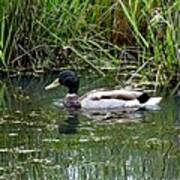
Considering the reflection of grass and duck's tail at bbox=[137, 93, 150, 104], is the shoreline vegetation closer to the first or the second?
duck's tail at bbox=[137, 93, 150, 104]

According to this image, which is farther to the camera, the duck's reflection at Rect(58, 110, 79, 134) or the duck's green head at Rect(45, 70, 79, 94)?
the duck's green head at Rect(45, 70, 79, 94)

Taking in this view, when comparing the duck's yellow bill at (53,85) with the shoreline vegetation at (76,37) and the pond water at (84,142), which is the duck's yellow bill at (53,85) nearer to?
the pond water at (84,142)

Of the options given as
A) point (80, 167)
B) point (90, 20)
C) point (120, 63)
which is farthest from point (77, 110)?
point (80, 167)

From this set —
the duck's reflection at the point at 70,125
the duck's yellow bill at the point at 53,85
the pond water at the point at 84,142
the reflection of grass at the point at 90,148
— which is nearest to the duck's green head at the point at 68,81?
the duck's yellow bill at the point at 53,85

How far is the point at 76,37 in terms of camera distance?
970 cm

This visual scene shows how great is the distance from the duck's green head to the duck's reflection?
71 centimetres

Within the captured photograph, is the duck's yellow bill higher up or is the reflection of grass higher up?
the duck's yellow bill

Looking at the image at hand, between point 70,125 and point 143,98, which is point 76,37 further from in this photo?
point 70,125

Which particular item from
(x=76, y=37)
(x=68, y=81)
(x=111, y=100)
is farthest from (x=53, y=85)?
(x=76, y=37)

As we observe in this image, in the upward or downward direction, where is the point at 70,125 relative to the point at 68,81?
downward

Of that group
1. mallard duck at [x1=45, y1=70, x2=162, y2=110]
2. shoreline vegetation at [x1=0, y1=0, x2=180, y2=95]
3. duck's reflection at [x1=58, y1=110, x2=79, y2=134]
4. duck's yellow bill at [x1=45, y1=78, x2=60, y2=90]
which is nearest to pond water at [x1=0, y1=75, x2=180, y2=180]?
duck's reflection at [x1=58, y1=110, x2=79, y2=134]

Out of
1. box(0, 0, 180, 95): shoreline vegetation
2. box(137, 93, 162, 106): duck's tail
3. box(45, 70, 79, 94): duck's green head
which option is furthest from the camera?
box(0, 0, 180, 95): shoreline vegetation

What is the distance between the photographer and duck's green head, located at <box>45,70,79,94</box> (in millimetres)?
8820

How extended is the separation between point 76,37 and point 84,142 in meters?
3.12
